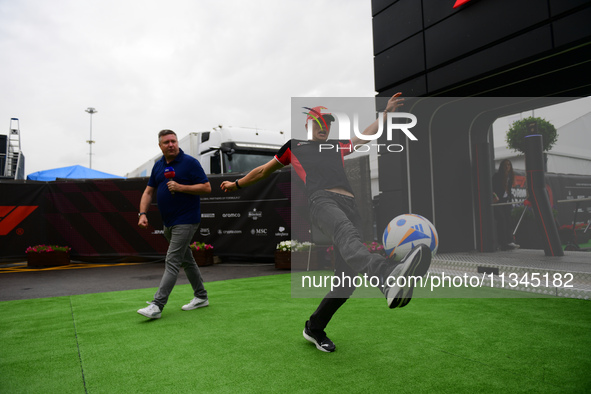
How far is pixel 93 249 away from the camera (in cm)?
1134

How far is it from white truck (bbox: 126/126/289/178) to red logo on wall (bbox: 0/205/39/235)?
4.95m

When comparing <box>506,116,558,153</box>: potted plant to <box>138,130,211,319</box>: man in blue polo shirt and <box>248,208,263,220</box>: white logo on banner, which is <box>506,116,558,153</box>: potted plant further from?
<box>248,208,263,220</box>: white logo on banner

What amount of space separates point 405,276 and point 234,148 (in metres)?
8.70

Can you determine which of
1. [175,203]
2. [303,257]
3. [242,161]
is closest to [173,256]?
[175,203]

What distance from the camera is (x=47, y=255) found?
34.0 feet

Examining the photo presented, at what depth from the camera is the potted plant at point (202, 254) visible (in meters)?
9.97

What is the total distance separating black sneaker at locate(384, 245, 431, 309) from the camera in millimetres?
2434

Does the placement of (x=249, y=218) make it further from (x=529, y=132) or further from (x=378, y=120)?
(x=378, y=120)

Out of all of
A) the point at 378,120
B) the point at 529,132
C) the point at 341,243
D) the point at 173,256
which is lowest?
the point at 173,256

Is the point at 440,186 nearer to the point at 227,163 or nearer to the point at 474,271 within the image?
the point at 474,271

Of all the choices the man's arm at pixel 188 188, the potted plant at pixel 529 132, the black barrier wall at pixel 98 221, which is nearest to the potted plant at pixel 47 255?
the black barrier wall at pixel 98 221

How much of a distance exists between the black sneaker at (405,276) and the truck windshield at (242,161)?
332 inches

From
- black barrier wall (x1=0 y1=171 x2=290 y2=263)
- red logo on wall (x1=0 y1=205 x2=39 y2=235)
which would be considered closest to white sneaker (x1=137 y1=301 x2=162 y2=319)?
black barrier wall (x1=0 y1=171 x2=290 y2=263)

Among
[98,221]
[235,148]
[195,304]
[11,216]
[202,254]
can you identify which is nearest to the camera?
[195,304]
